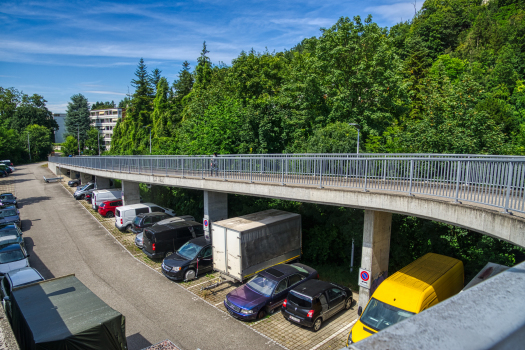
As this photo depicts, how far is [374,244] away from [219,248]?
609cm

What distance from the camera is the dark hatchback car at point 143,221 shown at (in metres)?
19.4

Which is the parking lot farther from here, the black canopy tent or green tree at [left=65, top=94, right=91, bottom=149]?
green tree at [left=65, top=94, right=91, bottom=149]

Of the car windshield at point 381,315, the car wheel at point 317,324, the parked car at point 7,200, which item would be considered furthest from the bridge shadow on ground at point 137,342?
the parked car at point 7,200

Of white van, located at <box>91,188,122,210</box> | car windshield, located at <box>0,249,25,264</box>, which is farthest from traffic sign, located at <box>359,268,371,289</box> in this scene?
white van, located at <box>91,188,122,210</box>

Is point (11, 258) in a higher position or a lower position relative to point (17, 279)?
lower

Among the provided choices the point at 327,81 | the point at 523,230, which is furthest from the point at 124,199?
the point at 523,230

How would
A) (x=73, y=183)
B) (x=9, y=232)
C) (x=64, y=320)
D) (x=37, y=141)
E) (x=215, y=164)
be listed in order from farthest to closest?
1. (x=37, y=141)
2. (x=73, y=183)
3. (x=215, y=164)
4. (x=9, y=232)
5. (x=64, y=320)

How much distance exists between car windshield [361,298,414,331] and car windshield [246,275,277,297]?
3.38 meters

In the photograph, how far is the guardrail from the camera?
7598mm

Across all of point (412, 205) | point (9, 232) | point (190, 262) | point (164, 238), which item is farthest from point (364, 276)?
point (9, 232)

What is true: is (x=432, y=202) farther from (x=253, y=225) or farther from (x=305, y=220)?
(x=305, y=220)

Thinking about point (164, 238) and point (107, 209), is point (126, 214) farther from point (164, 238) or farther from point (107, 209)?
point (164, 238)

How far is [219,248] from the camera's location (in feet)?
43.5

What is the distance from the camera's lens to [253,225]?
1309 cm
